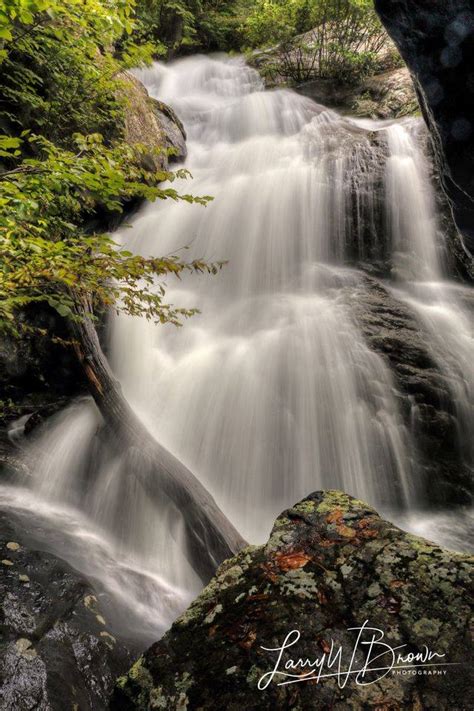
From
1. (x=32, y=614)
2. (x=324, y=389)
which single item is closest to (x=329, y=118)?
(x=324, y=389)

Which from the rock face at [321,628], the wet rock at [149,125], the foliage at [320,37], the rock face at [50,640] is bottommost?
the rock face at [50,640]

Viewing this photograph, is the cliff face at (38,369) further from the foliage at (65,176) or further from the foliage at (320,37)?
the foliage at (320,37)

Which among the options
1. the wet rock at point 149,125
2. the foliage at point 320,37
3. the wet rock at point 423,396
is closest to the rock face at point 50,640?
the wet rock at point 423,396

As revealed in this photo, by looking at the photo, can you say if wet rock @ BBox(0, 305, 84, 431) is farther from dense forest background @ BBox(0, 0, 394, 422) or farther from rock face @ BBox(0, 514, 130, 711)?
rock face @ BBox(0, 514, 130, 711)

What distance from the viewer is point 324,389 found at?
5.49 meters

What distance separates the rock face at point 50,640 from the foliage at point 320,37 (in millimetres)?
16235

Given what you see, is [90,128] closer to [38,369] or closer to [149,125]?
[149,125]

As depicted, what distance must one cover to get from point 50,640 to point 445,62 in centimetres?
404

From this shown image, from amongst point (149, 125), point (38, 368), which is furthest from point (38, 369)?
point (149, 125)

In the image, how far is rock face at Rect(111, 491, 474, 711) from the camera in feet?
3.78

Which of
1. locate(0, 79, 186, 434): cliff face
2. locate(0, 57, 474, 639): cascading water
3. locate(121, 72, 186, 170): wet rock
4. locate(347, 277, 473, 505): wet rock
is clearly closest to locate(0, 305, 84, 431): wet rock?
Result: locate(0, 79, 186, 434): cliff face

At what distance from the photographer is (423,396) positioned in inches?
206

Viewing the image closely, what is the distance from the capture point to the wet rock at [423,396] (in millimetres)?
4805

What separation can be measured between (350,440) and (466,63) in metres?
3.96
